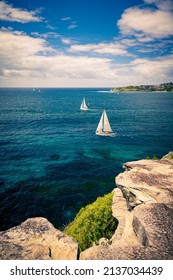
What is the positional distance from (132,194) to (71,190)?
26.7 m

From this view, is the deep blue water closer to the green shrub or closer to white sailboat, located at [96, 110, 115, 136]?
white sailboat, located at [96, 110, 115, 136]

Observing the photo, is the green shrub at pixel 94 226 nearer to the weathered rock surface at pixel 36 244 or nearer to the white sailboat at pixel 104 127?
the weathered rock surface at pixel 36 244

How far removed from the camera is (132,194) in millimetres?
19203

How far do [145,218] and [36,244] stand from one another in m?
7.79

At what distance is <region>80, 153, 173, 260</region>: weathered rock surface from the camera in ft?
37.2

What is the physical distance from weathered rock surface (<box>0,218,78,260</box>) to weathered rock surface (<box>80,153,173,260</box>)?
1202 millimetres

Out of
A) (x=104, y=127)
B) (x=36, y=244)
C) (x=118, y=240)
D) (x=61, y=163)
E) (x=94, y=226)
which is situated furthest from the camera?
(x=104, y=127)

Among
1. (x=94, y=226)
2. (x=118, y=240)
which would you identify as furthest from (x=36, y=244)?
(x=94, y=226)

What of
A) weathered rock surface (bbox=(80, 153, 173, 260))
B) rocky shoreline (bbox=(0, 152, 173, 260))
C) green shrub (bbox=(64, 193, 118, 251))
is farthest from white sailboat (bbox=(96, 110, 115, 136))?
rocky shoreline (bbox=(0, 152, 173, 260))

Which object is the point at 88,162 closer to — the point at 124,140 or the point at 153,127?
the point at 124,140

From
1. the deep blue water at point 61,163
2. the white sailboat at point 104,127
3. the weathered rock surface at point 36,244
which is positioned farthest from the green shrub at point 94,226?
the white sailboat at point 104,127

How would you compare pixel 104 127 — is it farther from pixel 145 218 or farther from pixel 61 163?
pixel 145 218

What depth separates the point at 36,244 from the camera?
473 inches
